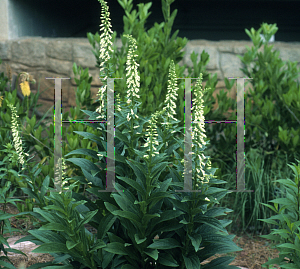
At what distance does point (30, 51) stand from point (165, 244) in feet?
12.5

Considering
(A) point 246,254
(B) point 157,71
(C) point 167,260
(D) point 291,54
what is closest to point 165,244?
(C) point 167,260

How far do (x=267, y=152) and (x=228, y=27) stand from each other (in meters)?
4.96

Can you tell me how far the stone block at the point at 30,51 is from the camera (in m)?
4.83

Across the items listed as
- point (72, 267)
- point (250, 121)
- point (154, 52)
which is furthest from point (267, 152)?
point (72, 267)

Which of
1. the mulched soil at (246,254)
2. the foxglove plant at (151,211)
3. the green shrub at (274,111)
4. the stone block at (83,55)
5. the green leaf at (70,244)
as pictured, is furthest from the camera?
the stone block at (83,55)

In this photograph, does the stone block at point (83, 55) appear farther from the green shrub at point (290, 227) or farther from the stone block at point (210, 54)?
the green shrub at point (290, 227)

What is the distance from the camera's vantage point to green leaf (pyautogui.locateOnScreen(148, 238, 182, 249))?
180 cm

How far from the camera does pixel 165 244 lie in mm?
1831

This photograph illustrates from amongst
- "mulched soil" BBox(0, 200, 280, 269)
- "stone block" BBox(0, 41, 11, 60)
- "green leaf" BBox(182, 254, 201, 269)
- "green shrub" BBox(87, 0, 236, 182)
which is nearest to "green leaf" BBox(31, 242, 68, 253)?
"green leaf" BBox(182, 254, 201, 269)

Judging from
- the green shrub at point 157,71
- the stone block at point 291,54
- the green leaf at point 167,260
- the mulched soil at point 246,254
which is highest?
the stone block at point 291,54

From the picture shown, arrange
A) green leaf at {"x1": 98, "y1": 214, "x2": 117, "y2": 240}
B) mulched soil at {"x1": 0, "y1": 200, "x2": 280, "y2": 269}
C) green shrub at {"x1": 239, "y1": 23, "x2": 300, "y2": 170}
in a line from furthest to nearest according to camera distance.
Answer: green shrub at {"x1": 239, "y1": 23, "x2": 300, "y2": 170}, mulched soil at {"x1": 0, "y1": 200, "x2": 280, "y2": 269}, green leaf at {"x1": 98, "y1": 214, "x2": 117, "y2": 240}

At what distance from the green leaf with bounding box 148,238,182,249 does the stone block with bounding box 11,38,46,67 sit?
364 centimetres
